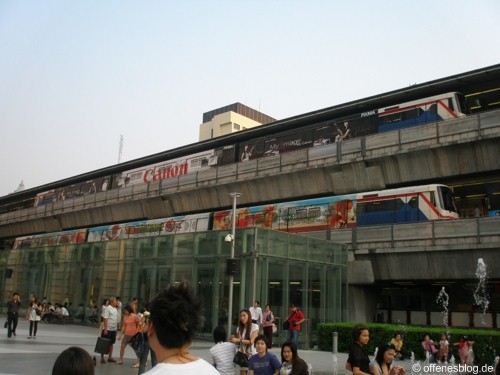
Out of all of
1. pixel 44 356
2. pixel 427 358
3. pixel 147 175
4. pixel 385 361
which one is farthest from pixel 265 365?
pixel 147 175

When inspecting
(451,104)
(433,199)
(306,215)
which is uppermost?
(451,104)

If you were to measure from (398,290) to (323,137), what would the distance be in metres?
12.0

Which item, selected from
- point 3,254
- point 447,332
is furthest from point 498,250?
point 3,254

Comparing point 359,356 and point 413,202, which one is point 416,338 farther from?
point 359,356

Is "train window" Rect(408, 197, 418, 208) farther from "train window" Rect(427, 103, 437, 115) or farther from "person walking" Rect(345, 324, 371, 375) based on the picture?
"person walking" Rect(345, 324, 371, 375)

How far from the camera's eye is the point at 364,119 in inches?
1257

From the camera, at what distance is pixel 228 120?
9481 centimetres

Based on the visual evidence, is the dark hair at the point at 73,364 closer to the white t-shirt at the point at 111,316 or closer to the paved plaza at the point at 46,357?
the paved plaza at the point at 46,357

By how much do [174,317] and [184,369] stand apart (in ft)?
1.21

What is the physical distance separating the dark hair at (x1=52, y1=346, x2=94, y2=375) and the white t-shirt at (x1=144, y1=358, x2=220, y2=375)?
46cm

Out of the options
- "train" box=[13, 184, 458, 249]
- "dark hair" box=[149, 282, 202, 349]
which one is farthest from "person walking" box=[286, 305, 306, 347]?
"dark hair" box=[149, 282, 202, 349]

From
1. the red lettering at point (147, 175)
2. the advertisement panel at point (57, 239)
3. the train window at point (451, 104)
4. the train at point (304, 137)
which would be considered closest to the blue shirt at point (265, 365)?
the train at point (304, 137)

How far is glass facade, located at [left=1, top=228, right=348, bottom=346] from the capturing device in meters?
21.1

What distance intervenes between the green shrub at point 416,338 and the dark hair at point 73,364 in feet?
55.5
